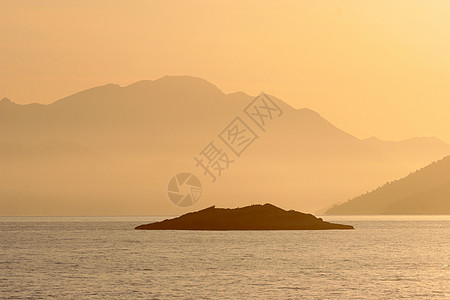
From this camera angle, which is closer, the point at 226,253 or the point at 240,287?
the point at 240,287

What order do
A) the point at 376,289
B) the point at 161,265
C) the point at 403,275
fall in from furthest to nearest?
the point at 161,265, the point at 403,275, the point at 376,289

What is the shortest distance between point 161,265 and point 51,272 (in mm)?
22323

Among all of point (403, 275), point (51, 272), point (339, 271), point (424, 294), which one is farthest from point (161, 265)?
point (424, 294)

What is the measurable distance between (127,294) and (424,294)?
37.2m

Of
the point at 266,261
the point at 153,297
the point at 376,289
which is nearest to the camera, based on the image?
the point at 153,297

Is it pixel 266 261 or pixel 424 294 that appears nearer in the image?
pixel 424 294

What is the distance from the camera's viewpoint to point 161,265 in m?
152

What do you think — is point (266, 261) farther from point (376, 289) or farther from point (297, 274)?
point (376, 289)

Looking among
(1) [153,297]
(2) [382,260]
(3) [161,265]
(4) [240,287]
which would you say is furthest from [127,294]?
(2) [382,260]

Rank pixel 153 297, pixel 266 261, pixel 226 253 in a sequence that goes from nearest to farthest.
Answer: pixel 153 297, pixel 266 261, pixel 226 253

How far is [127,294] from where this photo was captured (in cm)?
10581

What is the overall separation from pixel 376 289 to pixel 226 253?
79556mm

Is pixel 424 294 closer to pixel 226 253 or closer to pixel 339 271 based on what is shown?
pixel 339 271

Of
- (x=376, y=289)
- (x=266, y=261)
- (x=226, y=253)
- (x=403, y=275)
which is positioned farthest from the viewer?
(x=226, y=253)
